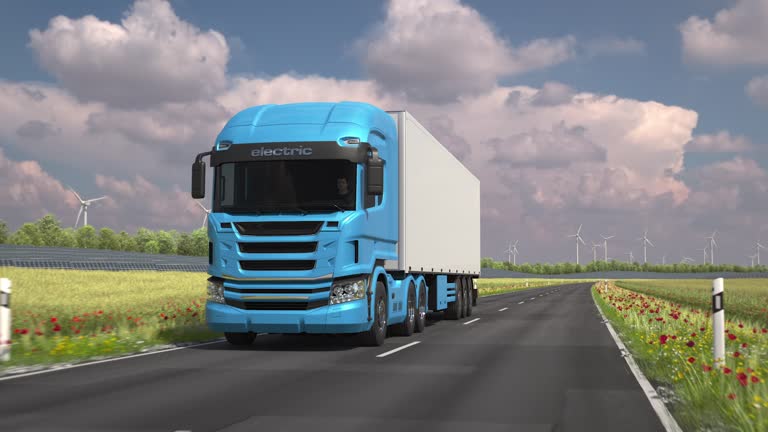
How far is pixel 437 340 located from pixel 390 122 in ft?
15.1

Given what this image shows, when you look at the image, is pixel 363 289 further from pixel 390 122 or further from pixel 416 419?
pixel 416 419

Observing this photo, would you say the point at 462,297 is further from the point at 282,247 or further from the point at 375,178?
the point at 282,247

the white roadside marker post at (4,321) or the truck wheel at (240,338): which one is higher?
the white roadside marker post at (4,321)

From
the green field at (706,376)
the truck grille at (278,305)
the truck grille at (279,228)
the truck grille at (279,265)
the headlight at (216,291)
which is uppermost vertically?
the truck grille at (279,228)

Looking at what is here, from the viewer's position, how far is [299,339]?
15.3 meters

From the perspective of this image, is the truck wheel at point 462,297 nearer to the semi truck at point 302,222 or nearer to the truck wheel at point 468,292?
the truck wheel at point 468,292

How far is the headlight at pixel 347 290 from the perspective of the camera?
12180 mm


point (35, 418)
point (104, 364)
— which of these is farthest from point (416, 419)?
point (104, 364)

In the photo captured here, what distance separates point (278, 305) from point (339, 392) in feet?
13.4

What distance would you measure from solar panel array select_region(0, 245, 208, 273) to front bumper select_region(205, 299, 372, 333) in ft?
106

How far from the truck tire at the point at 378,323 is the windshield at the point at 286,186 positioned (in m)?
1.95

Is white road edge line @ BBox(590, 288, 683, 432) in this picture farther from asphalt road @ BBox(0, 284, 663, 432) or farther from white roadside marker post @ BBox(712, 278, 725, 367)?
white roadside marker post @ BBox(712, 278, 725, 367)

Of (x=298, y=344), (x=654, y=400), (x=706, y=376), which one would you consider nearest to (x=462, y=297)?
(x=298, y=344)

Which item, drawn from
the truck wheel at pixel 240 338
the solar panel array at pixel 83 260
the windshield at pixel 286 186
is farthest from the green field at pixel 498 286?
the windshield at pixel 286 186
